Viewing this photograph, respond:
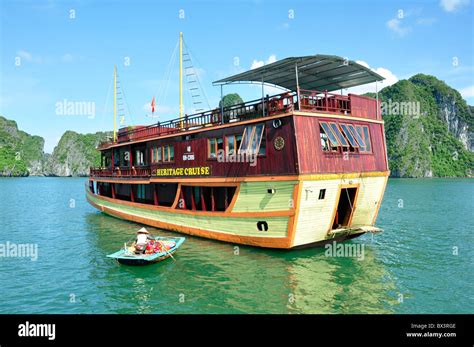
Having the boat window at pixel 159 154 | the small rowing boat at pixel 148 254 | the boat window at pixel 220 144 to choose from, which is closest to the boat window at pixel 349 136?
the boat window at pixel 220 144

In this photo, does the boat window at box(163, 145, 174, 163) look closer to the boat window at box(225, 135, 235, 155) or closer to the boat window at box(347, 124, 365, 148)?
the boat window at box(225, 135, 235, 155)

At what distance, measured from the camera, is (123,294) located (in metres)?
10.8

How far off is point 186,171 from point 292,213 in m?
6.93

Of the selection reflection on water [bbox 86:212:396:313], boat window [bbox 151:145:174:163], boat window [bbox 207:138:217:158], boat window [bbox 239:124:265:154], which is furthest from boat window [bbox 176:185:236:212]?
boat window [bbox 239:124:265:154]

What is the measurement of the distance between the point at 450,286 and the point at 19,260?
16.9m

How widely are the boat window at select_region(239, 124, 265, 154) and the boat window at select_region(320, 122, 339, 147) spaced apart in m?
2.43

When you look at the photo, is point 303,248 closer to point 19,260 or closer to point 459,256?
point 459,256

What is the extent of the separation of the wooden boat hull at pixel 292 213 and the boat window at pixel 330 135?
131 cm

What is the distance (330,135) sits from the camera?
13.9 metres

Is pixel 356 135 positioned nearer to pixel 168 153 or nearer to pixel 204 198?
pixel 204 198

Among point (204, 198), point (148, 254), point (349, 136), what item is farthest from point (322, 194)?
point (148, 254)

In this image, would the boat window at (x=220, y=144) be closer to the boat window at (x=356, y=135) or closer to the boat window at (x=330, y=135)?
the boat window at (x=330, y=135)

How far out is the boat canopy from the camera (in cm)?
1433
